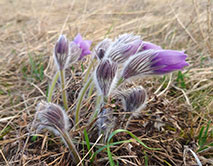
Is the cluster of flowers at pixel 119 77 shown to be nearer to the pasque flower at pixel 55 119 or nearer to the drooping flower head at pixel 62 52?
the pasque flower at pixel 55 119

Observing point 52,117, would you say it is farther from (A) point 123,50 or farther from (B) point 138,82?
(B) point 138,82

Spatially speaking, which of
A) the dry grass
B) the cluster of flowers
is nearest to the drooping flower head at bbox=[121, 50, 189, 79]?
the cluster of flowers

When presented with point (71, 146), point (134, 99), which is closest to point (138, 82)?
point (134, 99)

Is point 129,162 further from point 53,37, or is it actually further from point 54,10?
point 54,10

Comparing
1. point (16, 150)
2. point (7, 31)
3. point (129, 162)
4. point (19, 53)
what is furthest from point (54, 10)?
point (129, 162)

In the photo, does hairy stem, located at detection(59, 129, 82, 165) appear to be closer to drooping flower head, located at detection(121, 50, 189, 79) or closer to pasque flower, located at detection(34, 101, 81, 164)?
pasque flower, located at detection(34, 101, 81, 164)

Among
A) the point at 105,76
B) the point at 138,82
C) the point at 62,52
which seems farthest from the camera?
the point at 138,82

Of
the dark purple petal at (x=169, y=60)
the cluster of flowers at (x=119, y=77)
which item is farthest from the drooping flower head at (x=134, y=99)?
the dark purple petal at (x=169, y=60)
